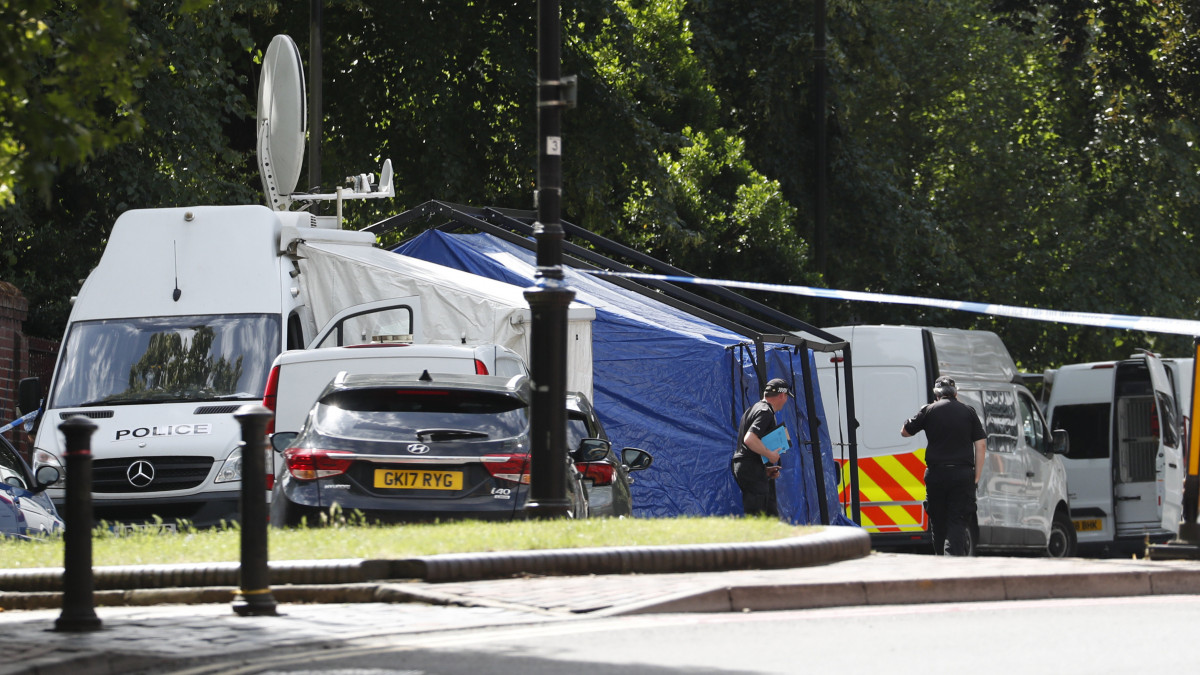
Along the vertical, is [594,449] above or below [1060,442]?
above

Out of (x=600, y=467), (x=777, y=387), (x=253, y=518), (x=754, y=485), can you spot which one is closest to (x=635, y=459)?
(x=600, y=467)

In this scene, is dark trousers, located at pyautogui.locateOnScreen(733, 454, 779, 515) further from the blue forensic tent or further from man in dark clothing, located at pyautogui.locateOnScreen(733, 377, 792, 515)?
the blue forensic tent

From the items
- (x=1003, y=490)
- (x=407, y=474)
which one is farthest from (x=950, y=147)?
(x=407, y=474)

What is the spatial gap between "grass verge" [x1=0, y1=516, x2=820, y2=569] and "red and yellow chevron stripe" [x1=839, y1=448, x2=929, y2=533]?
6.29 m

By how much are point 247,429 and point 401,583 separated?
134 centimetres

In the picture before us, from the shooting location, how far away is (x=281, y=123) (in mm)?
18438

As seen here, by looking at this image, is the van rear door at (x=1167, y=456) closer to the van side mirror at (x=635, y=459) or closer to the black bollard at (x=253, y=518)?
the van side mirror at (x=635, y=459)

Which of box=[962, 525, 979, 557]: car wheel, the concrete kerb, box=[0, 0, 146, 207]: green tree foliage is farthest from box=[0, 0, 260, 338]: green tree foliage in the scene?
box=[0, 0, 146, 207]: green tree foliage

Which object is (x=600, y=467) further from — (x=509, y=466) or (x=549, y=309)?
(x=509, y=466)

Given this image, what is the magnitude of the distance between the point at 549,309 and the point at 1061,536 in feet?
33.7

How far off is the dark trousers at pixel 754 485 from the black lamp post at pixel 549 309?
13.9 ft

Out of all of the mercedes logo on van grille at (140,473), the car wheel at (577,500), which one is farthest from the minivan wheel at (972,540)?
the mercedes logo on van grille at (140,473)

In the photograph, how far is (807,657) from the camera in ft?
23.2

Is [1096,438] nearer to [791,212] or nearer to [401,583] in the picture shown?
[791,212]
